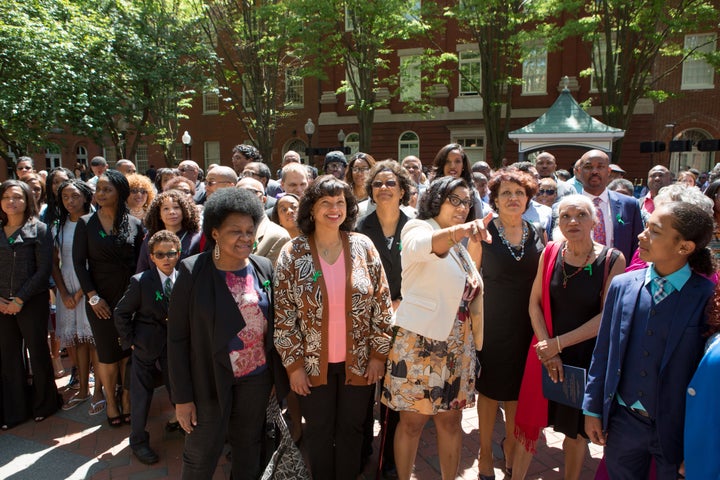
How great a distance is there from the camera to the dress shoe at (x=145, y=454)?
367cm

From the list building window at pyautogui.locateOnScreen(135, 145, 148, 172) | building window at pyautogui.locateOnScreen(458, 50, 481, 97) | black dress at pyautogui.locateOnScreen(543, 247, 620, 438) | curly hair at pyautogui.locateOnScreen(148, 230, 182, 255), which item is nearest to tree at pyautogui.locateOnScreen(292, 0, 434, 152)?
building window at pyautogui.locateOnScreen(458, 50, 481, 97)

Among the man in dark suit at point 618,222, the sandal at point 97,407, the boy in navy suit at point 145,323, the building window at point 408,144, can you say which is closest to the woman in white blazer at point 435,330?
the man in dark suit at point 618,222

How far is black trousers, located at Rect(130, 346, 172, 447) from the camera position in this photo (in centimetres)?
377

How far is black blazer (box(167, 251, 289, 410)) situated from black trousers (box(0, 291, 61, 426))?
7.99ft

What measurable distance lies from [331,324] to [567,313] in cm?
149

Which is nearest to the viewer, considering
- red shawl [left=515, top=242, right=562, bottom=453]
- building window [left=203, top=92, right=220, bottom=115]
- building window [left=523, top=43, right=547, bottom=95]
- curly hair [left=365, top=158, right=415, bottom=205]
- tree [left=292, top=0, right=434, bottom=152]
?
red shawl [left=515, top=242, right=562, bottom=453]

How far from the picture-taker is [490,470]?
3.44m

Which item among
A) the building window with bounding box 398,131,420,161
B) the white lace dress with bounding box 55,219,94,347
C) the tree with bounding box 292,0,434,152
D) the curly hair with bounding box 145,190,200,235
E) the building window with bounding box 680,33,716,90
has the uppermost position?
the tree with bounding box 292,0,434,152

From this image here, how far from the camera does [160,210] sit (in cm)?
406

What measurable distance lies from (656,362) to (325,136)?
25.2m

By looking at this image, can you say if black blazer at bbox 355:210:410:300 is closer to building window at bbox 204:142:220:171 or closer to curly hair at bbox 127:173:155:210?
curly hair at bbox 127:173:155:210

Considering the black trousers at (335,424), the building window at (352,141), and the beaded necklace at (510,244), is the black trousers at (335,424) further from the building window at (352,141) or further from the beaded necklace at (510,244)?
the building window at (352,141)

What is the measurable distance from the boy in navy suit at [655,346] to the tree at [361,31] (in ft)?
54.8

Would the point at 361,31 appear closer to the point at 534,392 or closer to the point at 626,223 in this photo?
the point at 626,223
